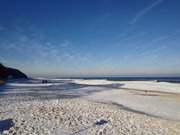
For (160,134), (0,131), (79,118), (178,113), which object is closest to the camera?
(0,131)

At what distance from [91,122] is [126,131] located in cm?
164

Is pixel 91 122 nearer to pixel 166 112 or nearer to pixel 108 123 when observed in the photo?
pixel 108 123

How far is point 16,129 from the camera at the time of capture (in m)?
6.12

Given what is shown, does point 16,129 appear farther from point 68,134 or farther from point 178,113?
point 178,113

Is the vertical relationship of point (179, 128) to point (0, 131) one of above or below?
below

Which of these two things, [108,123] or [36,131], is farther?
[108,123]

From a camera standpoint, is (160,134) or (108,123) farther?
(108,123)

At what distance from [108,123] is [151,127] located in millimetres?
1874

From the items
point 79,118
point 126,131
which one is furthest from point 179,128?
point 79,118

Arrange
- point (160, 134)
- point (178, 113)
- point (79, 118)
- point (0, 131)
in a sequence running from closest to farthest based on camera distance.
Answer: point (0, 131)
point (160, 134)
point (79, 118)
point (178, 113)

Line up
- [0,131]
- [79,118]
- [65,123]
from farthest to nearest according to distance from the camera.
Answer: [79,118], [65,123], [0,131]

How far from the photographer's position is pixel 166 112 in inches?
436

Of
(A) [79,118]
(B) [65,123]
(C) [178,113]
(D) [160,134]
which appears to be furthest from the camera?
(C) [178,113]

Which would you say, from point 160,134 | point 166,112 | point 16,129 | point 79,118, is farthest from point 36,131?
point 166,112
